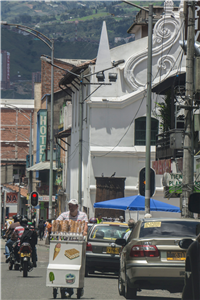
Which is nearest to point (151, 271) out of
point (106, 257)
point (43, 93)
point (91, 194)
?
point (106, 257)

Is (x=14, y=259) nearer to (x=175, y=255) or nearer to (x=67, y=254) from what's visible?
(x=67, y=254)

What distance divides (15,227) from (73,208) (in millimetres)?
8579

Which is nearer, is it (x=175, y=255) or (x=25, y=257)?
(x=175, y=255)

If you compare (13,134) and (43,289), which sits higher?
(13,134)

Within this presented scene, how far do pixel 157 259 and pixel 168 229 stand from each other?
73 centimetres

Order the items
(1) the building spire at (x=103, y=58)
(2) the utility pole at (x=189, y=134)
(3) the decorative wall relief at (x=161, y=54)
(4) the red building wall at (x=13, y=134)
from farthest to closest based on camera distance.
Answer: (4) the red building wall at (x=13, y=134), (3) the decorative wall relief at (x=161, y=54), (1) the building spire at (x=103, y=58), (2) the utility pole at (x=189, y=134)

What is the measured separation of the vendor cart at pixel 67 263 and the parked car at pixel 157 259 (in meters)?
1.15

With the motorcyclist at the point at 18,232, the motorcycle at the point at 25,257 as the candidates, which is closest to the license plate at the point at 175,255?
the motorcycle at the point at 25,257

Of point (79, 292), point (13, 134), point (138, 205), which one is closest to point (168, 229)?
point (79, 292)

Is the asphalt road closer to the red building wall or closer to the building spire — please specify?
the building spire

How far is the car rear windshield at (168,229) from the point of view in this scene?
34.6 feet

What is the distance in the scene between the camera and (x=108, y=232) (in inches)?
713

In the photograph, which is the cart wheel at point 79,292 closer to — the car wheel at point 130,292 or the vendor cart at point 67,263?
the vendor cart at point 67,263

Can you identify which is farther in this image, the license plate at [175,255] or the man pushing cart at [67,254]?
the man pushing cart at [67,254]
